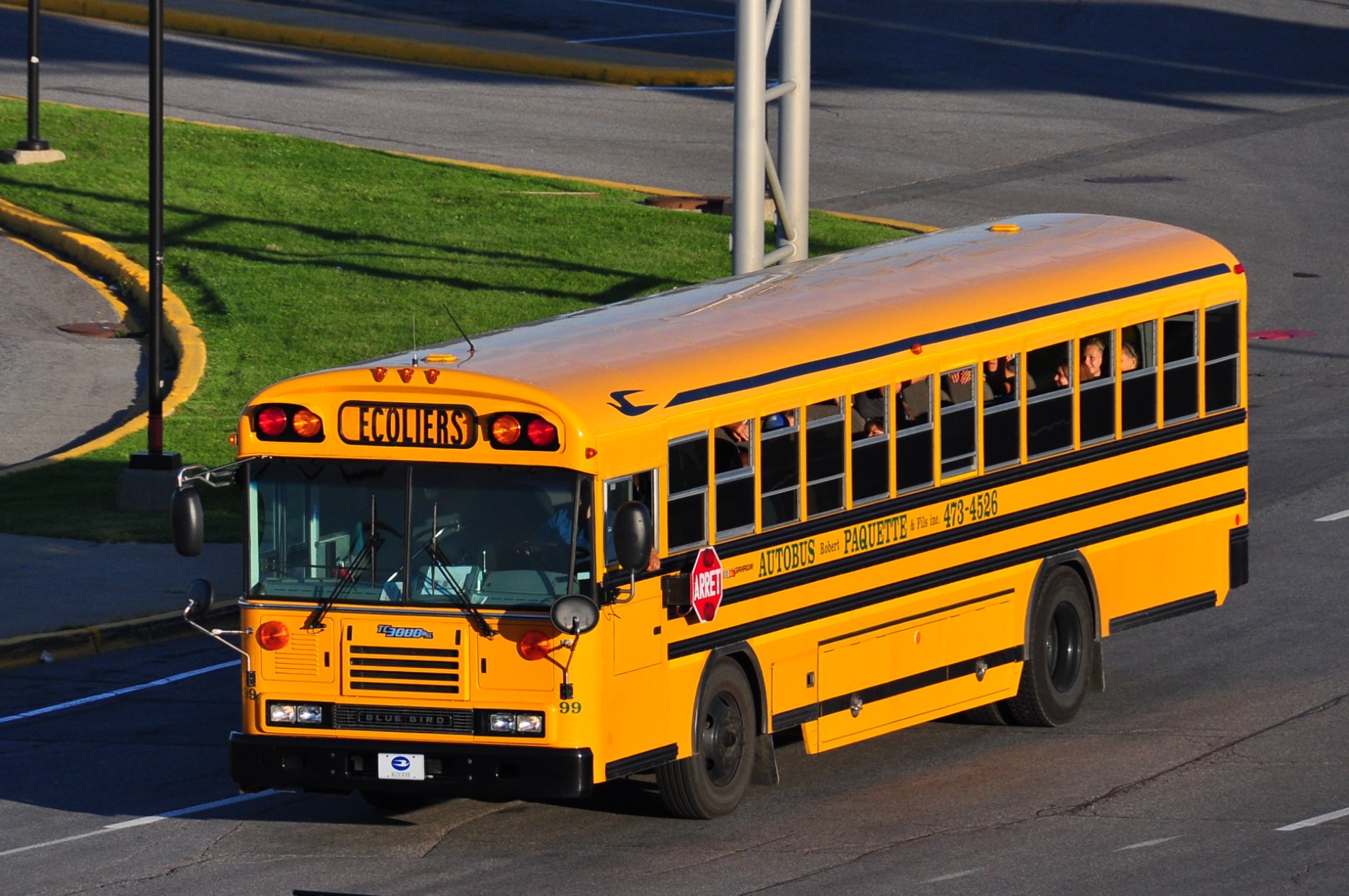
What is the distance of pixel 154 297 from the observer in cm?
2025

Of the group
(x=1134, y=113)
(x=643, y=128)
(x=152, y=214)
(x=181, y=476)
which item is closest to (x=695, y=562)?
(x=181, y=476)

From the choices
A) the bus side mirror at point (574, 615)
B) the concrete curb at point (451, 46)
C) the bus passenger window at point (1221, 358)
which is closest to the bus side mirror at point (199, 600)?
the bus side mirror at point (574, 615)

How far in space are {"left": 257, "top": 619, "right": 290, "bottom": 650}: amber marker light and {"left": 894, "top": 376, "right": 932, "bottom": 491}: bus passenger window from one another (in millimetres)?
3510

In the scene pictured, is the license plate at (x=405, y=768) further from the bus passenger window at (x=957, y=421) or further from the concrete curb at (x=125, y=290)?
the concrete curb at (x=125, y=290)

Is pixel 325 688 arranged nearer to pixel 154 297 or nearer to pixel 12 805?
pixel 12 805

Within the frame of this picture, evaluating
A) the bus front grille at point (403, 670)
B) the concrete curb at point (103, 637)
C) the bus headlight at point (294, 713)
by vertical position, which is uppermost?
the bus front grille at point (403, 670)

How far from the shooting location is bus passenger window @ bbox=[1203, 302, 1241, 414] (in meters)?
15.4

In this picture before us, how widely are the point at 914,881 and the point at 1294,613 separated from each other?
647 cm

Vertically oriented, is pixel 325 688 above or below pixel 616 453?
below

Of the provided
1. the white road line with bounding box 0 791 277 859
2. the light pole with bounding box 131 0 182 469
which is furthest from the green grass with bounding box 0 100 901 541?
the white road line with bounding box 0 791 277 859

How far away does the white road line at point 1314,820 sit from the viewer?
11695mm

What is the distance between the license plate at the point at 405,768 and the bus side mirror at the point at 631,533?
4.52 feet

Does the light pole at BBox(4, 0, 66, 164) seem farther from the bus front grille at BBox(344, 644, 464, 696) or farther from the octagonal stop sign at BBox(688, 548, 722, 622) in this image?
the octagonal stop sign at BBox(688, 548, 722, 622)

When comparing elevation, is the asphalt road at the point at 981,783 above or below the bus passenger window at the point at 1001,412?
below
